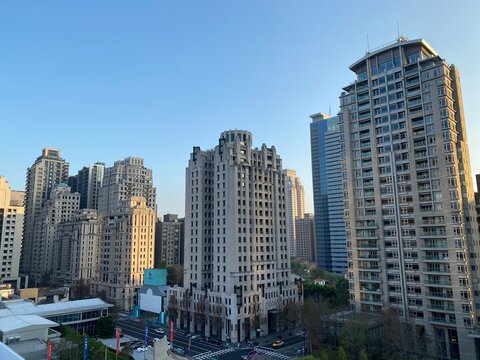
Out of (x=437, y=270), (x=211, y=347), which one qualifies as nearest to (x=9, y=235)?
(x=211, y=347)

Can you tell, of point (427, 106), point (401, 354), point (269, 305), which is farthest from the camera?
point (269, 305)

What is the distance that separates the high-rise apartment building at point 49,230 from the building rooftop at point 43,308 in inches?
4034

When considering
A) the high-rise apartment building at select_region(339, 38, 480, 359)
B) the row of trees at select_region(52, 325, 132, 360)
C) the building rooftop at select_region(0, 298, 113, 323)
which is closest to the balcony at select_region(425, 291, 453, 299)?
the high-rise apartment building at select_region(339, 38, 480, 359)

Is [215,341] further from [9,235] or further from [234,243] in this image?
[9,235]

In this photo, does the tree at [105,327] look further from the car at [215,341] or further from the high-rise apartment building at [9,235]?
the high-rise apartment building at [9,235]

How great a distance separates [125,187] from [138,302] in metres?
79.5

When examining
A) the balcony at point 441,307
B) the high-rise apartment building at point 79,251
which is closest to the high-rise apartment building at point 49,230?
the high-rise apartment building at point 79,251

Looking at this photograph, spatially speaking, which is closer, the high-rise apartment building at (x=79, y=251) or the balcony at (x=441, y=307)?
the balcony at (x=441, y=307)

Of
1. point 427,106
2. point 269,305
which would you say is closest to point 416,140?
point 427,106

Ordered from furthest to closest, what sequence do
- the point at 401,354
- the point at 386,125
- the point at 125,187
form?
1. the point at 125,187
2. the point at 386,125
3. the point at 401,354

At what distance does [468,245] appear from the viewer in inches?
2896

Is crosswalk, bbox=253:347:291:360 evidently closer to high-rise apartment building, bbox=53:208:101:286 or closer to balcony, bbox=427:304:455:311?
balcony, bbox=427:304:455:311

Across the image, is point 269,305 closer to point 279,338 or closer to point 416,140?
point 279,338

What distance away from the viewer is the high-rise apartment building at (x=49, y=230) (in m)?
188
